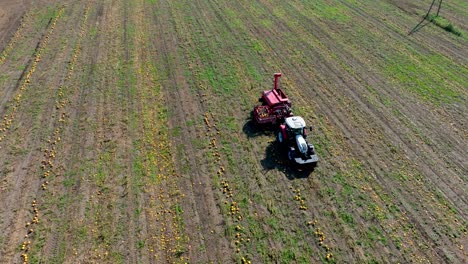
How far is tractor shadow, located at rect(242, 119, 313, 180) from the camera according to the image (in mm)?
17578

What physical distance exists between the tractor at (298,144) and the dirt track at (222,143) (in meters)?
0.81

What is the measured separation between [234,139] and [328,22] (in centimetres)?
1954

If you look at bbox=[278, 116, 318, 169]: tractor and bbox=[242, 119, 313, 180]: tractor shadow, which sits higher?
bbox=[278, 116, 318, 169]: tractor

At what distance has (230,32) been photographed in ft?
101

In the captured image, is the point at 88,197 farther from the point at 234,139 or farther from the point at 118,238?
the point at 234,139

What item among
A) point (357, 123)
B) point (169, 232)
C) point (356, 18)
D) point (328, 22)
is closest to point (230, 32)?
point (328, 22)

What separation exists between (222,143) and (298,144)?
14.2 ft

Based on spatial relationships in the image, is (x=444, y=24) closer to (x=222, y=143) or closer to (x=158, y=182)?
(x=222, y=143)

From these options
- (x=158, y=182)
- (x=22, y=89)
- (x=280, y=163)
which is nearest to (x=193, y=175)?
(x=158, y=182)

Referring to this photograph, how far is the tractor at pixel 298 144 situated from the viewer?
1731 centimetres

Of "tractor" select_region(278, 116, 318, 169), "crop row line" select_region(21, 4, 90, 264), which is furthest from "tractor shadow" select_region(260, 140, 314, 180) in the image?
"crop row line" select_region(21, 4, 90, 264)

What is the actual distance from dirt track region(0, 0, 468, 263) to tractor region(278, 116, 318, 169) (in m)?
0.81

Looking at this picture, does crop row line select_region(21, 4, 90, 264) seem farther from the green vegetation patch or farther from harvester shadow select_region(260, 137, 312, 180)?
the green vegetation patch

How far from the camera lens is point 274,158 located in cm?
1839
